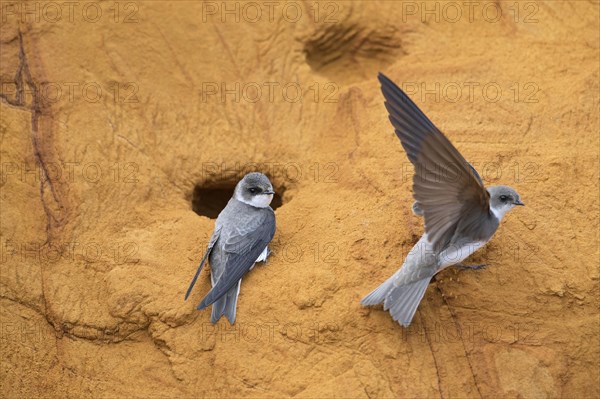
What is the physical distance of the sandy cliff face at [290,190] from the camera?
4898 mm

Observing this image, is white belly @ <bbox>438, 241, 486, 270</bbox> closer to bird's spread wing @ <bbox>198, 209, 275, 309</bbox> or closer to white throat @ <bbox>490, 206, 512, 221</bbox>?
white throat @ <bbox>490, 206, 512, 221</bbox>

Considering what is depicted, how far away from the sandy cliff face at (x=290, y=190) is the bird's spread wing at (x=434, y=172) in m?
0.52

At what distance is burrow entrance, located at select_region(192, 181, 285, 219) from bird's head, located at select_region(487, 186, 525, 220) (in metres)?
1.81

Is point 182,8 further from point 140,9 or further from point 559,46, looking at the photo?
point 559,46

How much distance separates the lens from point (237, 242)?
5328mm

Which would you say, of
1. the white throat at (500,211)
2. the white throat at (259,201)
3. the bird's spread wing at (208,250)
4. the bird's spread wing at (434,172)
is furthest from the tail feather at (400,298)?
the white throat at (259,201)

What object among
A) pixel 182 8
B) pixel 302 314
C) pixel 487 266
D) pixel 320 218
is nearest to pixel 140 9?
pixel 182 8

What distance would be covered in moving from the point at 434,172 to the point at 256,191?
1464 mm

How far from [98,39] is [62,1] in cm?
44

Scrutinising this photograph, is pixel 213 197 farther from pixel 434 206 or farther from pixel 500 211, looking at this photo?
pixel 500 211

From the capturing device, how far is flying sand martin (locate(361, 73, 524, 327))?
4.64 metres

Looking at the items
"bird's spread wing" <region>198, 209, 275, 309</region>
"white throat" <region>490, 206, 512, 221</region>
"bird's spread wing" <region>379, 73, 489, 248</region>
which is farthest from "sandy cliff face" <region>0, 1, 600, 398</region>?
"bird's spread wing" <region>379, 73, 489, 248</region>

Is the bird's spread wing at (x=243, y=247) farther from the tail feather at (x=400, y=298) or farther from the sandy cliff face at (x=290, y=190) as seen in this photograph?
the tail feather at (x=400, y=298)

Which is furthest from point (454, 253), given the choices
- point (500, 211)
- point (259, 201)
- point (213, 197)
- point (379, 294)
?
point (213, 197)
